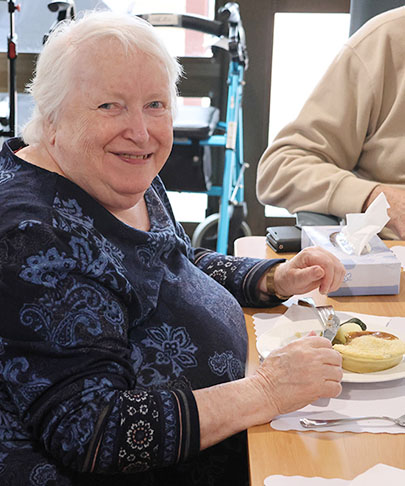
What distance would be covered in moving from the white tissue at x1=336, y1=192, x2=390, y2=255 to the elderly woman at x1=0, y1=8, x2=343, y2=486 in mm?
320

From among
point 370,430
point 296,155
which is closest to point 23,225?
point 370,430

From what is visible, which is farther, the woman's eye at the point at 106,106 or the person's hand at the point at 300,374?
the woman's eye at the point at 106,106

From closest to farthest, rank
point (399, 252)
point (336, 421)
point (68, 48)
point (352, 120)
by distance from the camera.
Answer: point (336, 421) → point (68, 48) → point (399, 252) → point (352, 120)

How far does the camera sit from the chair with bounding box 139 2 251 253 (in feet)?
10.4


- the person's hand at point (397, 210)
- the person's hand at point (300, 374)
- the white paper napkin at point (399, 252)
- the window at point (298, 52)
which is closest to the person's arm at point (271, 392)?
the person's hand at point (300, 374)

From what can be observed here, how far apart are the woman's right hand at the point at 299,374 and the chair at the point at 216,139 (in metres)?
1.97

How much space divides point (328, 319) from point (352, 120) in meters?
0.94

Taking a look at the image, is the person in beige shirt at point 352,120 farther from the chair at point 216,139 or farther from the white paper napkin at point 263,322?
the chair at point 216,139

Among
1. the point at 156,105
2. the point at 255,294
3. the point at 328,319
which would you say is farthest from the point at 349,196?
the point at 156,105

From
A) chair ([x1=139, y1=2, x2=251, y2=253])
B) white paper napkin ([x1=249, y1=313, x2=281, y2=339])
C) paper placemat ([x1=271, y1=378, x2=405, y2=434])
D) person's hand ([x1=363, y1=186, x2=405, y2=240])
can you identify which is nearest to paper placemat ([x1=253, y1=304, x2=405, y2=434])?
paper placemat ([x1=271, y1=378, x2=405, y2=434])

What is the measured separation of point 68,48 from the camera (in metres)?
1.13

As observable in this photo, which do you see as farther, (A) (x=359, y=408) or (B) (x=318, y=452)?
(A) (x=359, y=408)

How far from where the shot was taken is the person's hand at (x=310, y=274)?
4.57 ft

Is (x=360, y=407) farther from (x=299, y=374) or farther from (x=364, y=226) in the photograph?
(x=364, y=226)
